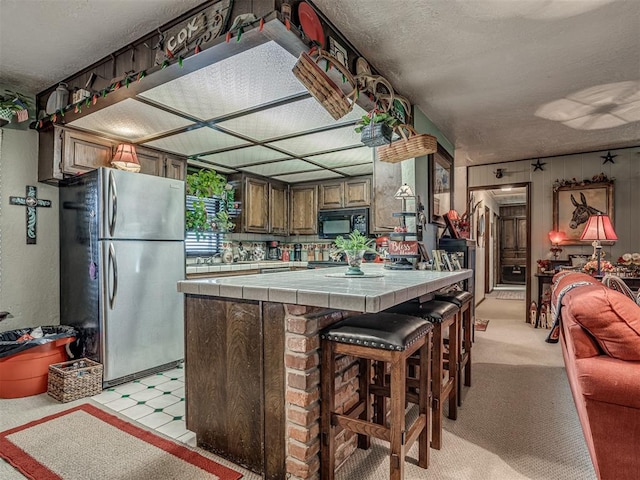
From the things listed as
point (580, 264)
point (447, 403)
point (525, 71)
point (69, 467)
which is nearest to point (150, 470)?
point (69, 467)

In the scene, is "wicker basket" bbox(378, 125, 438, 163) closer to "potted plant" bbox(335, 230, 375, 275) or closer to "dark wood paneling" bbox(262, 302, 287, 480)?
"potted plant" bbox(335, 230, 375, 275)

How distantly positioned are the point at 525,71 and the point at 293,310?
102 inches

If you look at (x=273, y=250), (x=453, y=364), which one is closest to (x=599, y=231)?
(x=453, y=364)

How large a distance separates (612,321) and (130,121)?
11.2 feet

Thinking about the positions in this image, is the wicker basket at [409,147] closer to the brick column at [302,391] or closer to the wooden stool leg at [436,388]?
the wooden stool leg at [436,388]

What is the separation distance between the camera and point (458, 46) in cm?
238

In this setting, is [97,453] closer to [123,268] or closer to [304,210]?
[123,268]

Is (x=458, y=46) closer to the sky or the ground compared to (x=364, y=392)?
closer to the sky

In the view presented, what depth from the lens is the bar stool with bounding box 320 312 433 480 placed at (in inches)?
58.0

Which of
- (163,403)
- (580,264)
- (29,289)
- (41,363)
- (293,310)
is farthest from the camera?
(580,264)

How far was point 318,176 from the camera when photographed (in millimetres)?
5250

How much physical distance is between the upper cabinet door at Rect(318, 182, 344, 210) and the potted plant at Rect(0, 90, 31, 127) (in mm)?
3554

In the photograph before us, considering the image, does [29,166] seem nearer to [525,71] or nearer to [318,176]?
[318,176]

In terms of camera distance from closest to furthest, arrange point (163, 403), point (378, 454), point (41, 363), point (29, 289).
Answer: point (378, 454) < point (163, 403) < point (41, 363) < point (29, 289)
